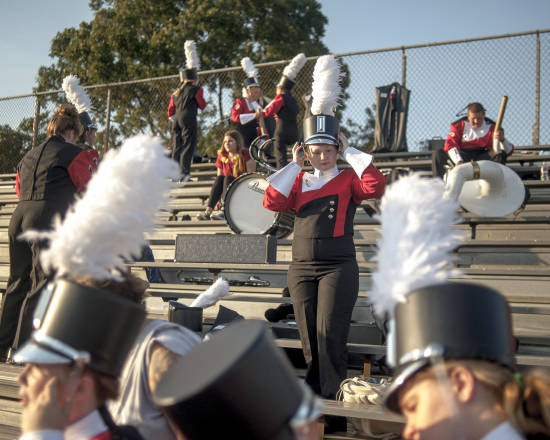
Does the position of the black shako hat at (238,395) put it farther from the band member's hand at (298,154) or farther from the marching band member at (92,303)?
the band member's hand at (298,154)

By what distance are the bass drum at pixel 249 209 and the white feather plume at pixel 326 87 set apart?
7.01 feet

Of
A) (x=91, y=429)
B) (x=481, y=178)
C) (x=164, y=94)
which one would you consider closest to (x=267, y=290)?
(x=481, y=178)

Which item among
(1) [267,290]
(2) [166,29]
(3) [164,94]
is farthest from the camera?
(2) [166,29]

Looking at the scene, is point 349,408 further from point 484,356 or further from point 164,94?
point 164,94

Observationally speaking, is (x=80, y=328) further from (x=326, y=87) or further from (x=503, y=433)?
(x=326, y=87)

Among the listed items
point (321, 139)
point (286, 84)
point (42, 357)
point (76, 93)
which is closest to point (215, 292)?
point (321, 139)

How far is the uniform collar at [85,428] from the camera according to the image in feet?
5.25

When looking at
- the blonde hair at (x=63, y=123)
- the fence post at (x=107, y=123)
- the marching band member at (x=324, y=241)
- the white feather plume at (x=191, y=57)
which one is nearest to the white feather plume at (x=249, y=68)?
the white feather plume at (x=191, y=57)

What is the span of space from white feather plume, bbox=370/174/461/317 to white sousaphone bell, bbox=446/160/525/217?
15.8ft

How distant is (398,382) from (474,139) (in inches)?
260

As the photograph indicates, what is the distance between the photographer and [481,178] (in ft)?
20.7

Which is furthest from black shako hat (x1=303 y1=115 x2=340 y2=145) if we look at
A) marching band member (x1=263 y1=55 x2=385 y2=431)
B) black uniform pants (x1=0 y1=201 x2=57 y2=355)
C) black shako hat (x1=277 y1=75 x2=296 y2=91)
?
black shako hat (x1=277 y1=75 x2=296 y2=91)

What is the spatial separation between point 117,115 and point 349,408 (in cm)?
1113

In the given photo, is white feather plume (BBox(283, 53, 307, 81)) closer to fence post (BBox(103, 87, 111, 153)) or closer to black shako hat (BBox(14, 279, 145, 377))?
fence post (BBox(103, 87, 111, 153))
